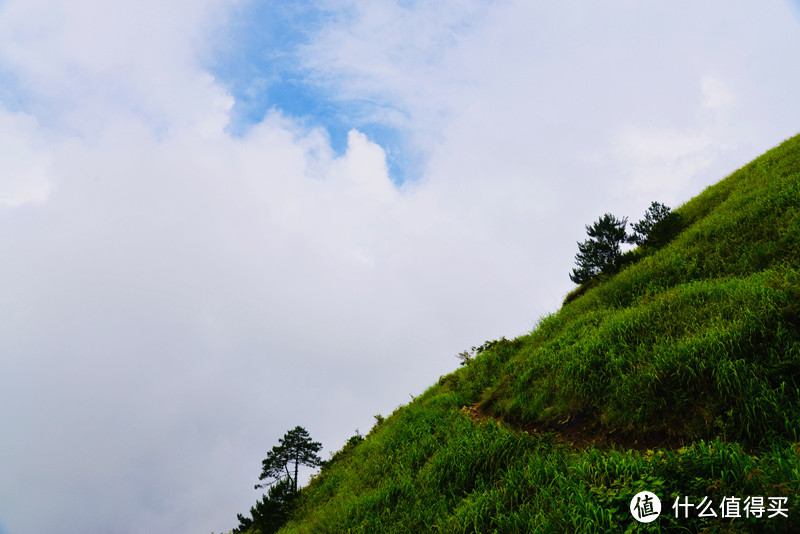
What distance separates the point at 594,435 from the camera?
7277mm

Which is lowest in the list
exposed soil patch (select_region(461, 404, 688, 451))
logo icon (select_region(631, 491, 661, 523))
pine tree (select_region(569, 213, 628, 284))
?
logo icon (select_region(631, 491, 661, 523))

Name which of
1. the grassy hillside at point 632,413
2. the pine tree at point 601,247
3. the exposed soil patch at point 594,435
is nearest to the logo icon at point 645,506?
the grassy hillside at point 632,413

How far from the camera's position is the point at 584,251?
1478cm

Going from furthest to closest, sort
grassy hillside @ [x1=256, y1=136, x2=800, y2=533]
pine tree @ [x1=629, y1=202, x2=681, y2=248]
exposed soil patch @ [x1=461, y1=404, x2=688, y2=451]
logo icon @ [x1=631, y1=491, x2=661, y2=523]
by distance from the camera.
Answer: pine tree @ [x1=629, y1=202, x2=681, y2=248] < exposed soil patch @ [x1=461, y1=404, x2=688, y2=451] < grassy hillside @ [x1=256, y1=136, x2=800, y2=533] < logo icon @ [x1=631, y1=491, x2=661, y2=523]

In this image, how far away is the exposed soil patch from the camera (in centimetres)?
631

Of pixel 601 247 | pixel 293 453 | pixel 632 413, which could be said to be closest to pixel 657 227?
pixel 601 247

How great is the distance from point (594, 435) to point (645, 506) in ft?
9.22

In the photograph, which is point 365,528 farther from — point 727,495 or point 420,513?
point 727,495

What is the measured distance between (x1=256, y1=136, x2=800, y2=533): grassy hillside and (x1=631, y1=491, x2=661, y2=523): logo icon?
0.09 meters

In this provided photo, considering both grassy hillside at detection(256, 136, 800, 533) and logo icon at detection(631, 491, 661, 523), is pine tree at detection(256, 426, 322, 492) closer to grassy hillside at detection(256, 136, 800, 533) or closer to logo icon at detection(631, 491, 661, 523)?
grassy hillside at detection(256, 136, 800, 533)

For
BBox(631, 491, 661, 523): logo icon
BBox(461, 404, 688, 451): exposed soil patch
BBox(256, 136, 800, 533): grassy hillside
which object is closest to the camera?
BBox(631, 491, 661, 523): logo icon

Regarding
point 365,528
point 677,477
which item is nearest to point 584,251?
point 677,477

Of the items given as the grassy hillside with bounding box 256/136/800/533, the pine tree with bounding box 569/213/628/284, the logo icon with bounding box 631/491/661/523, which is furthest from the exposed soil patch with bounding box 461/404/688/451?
the pine tree with bounding box 569/213/628/284

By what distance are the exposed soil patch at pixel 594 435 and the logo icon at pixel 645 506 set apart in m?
1.73
